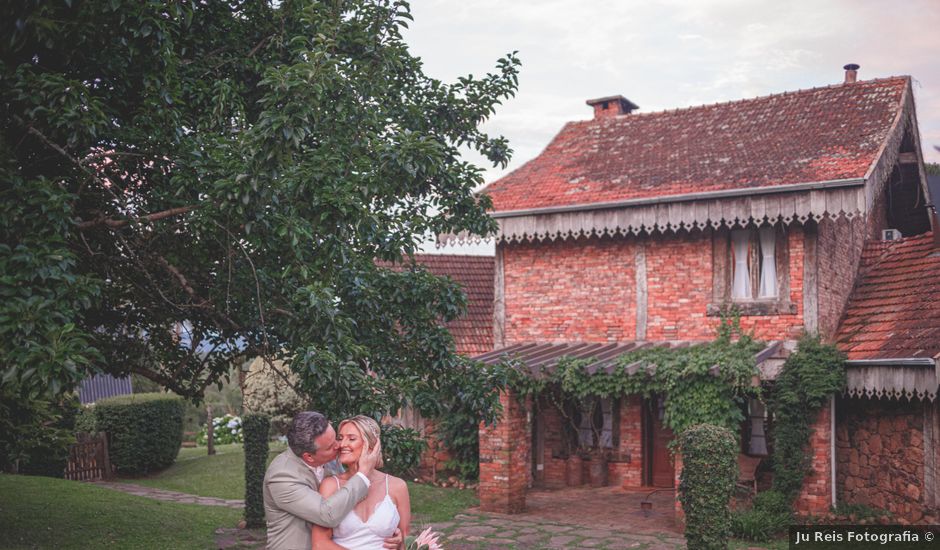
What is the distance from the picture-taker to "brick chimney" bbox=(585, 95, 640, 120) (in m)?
18.8

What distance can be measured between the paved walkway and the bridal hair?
7.60m

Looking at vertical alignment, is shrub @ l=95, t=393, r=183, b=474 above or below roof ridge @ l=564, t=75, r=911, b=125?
below

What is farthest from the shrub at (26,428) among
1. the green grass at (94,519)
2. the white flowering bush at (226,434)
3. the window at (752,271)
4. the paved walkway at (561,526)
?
the white flowering bush at (226,434)

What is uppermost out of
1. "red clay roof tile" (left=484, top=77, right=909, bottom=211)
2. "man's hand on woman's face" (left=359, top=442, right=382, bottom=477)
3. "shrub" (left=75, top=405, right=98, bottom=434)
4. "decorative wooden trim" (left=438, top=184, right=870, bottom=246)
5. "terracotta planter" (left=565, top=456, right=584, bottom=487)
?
"red clay roof tile" (left=484, top=77, right=909, bottom=211)

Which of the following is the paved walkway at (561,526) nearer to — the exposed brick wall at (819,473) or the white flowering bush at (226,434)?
the exposed brick wall at (819,473)

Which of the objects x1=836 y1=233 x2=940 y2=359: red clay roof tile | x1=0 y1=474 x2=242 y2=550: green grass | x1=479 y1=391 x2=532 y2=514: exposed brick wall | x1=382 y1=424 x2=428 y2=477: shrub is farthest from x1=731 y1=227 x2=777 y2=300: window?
x1=0 y1=474 x2=242 y2=550: green grass

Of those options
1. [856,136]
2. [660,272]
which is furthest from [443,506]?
[856,136]

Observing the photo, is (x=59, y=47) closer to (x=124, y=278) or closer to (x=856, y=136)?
(x=124, y=278)

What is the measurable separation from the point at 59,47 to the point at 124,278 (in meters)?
2.70

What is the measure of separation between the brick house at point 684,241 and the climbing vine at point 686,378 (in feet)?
1.14

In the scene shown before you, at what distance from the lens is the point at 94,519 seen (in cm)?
1183

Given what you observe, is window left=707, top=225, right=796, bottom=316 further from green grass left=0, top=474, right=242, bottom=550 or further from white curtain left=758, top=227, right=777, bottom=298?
green grass left=0, top=474, right=242, bottom=550

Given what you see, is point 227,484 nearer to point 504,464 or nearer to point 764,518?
point 504,464

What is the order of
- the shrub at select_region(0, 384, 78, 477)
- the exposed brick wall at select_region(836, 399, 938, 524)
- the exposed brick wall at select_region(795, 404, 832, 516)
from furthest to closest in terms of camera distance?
1. the exposed brick wall at select_region(795, 404, 832, 516)
2. the exposed brick wall at select_region(836, 399, 938, 524)
3. the shrub at select_region(0, 384, 78, 477)
